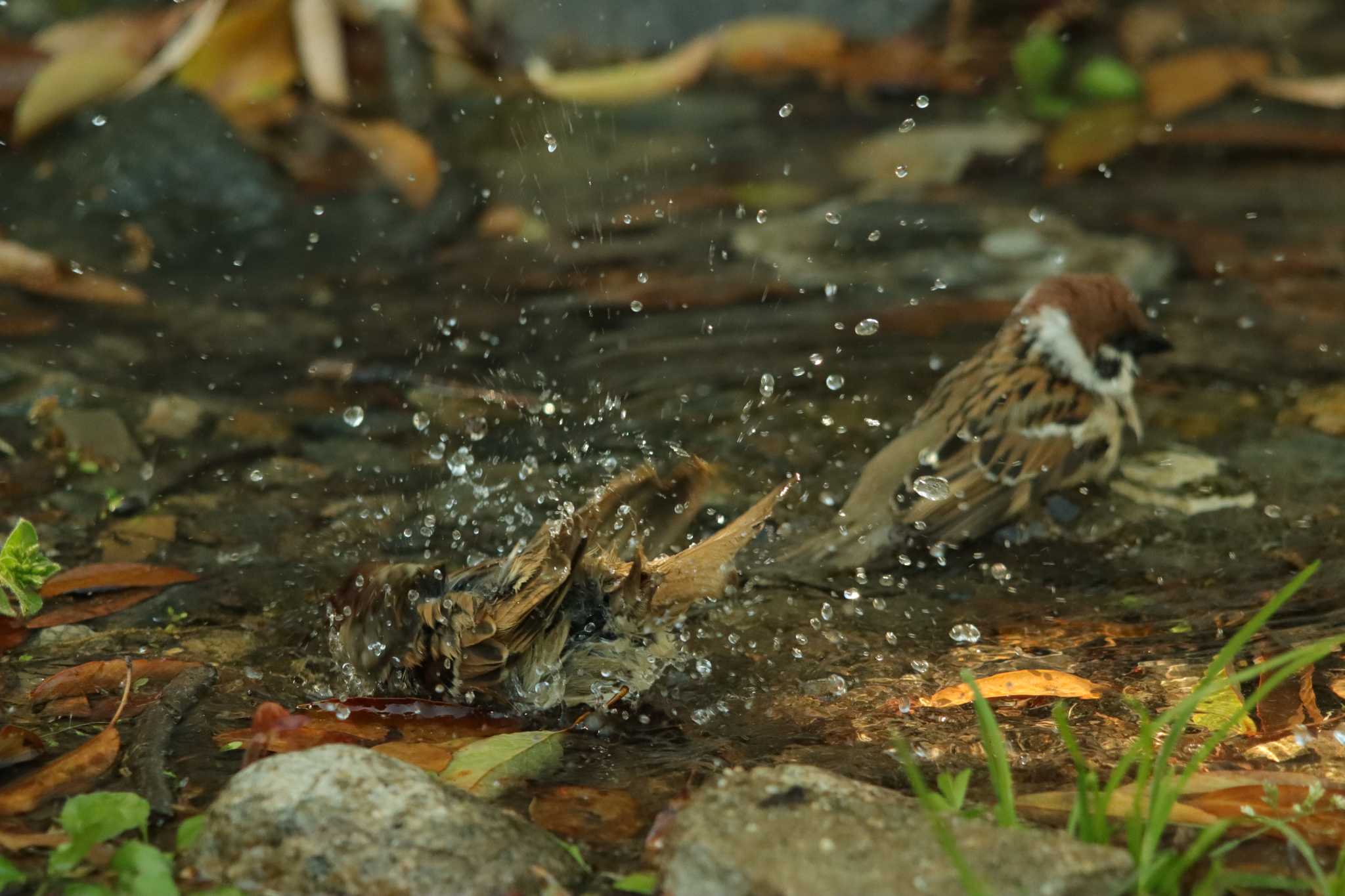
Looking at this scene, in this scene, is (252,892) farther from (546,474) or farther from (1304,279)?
(1304,279)

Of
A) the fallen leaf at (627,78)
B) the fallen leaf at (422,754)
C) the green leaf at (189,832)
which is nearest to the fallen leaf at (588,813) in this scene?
the fallen leaf at (422,754)

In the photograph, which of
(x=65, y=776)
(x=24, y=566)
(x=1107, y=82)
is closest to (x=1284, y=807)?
(x=65, y=776)

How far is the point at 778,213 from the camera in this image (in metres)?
5.51

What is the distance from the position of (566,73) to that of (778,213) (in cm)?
149

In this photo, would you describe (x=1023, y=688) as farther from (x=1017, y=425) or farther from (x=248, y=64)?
(x=248, y=64)

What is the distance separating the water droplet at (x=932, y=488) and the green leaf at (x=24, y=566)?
7.18 ft

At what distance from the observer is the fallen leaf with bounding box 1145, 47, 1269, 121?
245 inches

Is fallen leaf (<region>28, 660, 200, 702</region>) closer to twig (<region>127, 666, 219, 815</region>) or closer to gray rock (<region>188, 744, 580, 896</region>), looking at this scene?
twig (<region>127, 666, 219, 815</region>)

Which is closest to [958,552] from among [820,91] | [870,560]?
[870,560]

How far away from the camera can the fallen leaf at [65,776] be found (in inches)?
89.9

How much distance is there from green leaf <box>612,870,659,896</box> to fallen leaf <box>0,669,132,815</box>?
0.89 m

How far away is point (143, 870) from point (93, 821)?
0.13 meters

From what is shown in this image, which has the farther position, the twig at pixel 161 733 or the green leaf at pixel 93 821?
the twig at pixel 161 733

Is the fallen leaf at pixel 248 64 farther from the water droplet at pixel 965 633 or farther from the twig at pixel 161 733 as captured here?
the water droplet at pixel 965 633
